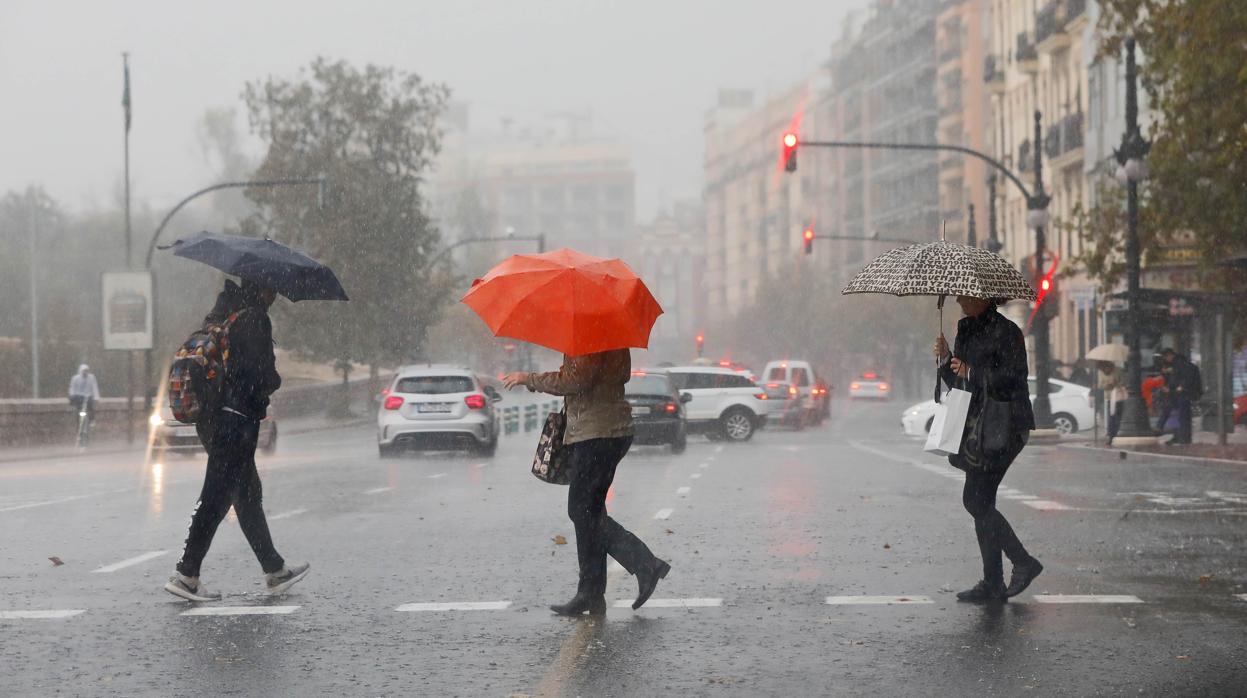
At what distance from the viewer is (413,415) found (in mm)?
31641

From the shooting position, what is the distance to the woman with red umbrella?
9688 mm

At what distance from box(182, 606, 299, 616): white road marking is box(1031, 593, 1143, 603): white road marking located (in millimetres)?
3767

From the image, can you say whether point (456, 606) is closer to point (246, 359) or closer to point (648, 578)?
point (648, 578)

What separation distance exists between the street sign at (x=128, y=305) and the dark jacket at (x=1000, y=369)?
120ft

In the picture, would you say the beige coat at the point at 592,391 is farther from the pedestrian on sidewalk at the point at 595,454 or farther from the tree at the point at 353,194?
the tree at the point at 353,194

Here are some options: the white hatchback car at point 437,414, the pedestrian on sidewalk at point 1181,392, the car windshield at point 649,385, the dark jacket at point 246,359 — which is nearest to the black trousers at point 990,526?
the dark jacket at point 246,359

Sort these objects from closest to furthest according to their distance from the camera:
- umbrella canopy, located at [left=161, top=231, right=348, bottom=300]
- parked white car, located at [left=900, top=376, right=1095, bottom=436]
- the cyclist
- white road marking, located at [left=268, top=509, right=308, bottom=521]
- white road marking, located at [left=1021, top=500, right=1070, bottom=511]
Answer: umbrella canopy, located at [left=161, top=231, right=348, bottom=300]
white road marking, located at [left=268, top=509, right=308, bottom=521]
white road marking, located at [left=1021, top=500, right=1070, bottom=511]
the cyclist
parked white car, located at [left=900, top=376, right=1095, bottom=436]

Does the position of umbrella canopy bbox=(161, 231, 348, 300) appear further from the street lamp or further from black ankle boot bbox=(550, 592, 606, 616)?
the street lamp

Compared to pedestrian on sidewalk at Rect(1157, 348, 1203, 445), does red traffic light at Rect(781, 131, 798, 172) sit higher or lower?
higher

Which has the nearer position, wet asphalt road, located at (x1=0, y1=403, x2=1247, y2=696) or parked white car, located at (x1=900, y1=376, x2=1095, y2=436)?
wet asphalt road, located at (x1=0, y1=403, x2=1247, y2=696)

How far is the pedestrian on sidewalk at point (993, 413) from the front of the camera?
10.1 metres

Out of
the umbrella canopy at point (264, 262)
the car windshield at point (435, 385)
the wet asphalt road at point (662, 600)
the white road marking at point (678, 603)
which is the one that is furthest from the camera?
the car windshield at point (435, 385)

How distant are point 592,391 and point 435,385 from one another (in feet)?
74.0

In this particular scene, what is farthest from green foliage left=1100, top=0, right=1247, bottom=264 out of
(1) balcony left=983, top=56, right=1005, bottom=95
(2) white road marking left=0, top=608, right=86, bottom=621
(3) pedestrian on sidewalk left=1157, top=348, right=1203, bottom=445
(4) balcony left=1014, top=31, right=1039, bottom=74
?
(1) balcony left=983, top=56, right=1005, bottom=95
